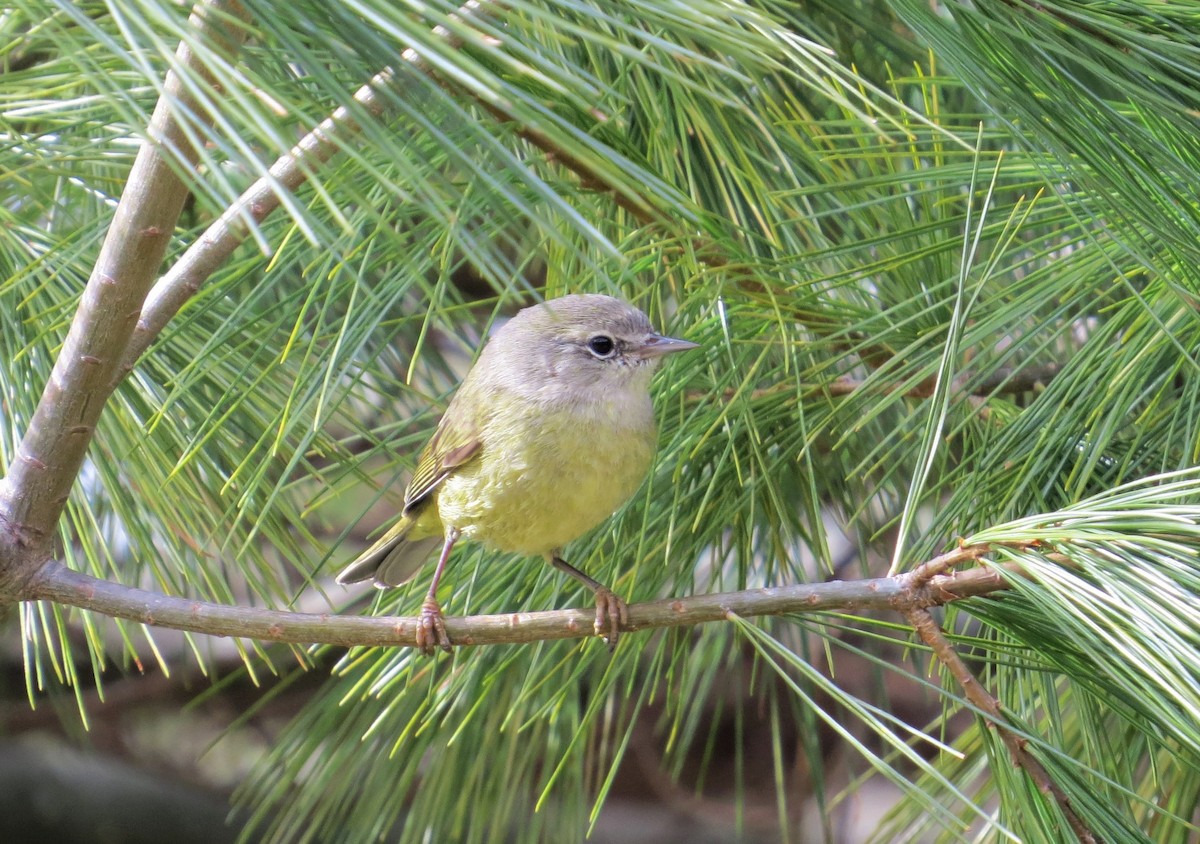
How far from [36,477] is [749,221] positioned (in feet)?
3.85

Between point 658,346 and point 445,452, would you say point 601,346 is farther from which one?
point 445,452

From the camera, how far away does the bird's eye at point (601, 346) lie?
2.02 metres

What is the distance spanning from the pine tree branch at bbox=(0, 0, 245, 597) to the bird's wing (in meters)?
0.75

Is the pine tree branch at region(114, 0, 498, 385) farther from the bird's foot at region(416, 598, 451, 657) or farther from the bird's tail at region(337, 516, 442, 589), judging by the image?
the bird's tail at region(337, 516, 442, 589)

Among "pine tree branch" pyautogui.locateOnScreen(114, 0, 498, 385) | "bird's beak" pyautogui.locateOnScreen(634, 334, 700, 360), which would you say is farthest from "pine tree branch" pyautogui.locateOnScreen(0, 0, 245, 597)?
"bird's beak" pyautogui.locateOnScreen(634, 334, 700, 360)

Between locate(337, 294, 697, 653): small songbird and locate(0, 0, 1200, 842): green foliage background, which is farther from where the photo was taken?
locate(337, 294, 697, 653): small songbird

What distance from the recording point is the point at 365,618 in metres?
1.41

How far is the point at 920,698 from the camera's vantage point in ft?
11.0

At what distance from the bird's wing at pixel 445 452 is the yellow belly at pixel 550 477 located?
0.03 metres

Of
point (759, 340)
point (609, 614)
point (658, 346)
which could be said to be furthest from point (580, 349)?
point (609, 614)

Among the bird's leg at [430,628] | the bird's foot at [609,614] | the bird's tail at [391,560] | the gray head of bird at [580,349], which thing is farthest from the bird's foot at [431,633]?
the bird's tail at [391,560]

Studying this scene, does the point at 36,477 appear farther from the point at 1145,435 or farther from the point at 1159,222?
the point at 1145,435

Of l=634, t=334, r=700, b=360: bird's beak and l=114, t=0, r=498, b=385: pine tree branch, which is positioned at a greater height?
l=114, t=0, r=498, b=385: pine tree branch

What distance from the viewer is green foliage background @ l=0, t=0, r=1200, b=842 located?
1024 millimetres
